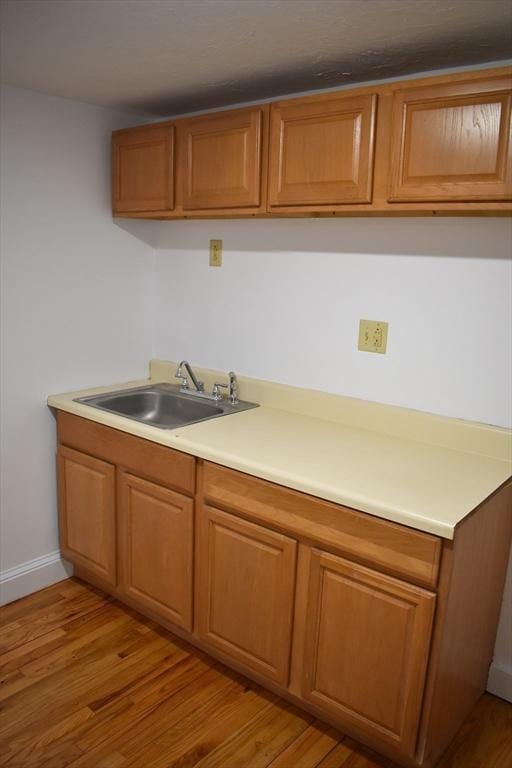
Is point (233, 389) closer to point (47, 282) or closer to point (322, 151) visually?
point (47, 282)

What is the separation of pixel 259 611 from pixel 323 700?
320 millimetres

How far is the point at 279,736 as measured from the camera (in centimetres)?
195

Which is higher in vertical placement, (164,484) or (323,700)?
(164,484)

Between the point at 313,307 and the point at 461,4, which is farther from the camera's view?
A: the point at 313,307

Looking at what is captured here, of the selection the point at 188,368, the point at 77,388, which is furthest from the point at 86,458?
the point at 188,368

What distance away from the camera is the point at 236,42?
181cm

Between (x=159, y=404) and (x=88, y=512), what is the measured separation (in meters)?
0.57

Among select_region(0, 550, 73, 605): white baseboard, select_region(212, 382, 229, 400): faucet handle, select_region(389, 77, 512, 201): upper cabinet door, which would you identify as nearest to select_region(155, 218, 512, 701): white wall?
select_region(212, 382, 229, 400): faucet handle

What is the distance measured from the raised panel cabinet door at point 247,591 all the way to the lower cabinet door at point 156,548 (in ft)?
0.25

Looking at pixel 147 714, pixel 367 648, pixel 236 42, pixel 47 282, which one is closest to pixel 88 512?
pixel 147 714

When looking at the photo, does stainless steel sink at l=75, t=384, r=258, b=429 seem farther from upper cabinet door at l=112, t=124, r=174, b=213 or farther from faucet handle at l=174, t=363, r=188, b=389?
upper cabinet door at l=112, t=124, r=174, b=213

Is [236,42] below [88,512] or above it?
above

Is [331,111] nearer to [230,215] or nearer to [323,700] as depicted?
[230,215]

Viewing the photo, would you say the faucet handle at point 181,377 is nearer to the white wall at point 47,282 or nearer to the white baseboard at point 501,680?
the white wall at point 47,282
